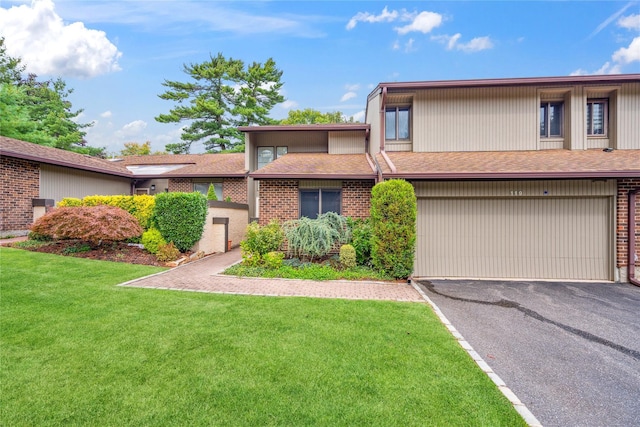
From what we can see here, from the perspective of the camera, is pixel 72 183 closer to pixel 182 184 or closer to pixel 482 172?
pixel 182 184

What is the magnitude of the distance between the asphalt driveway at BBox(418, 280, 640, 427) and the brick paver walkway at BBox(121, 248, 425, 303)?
0.96 metres

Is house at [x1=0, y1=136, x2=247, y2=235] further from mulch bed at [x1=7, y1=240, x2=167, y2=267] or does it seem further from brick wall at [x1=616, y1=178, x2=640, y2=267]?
brick wall at [x1=616, y1=178, x2=640, y2=267]

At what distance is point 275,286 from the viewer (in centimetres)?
633

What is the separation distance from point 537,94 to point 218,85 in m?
25.1

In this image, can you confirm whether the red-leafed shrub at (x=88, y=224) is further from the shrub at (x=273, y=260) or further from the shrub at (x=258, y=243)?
the shrub at (x=273, y=260)

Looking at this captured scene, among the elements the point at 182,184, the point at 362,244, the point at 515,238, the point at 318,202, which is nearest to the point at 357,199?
the point at 318,202

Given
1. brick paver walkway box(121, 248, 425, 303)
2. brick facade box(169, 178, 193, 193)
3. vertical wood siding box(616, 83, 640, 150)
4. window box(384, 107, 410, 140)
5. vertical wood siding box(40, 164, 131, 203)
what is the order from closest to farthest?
brick paver walkway box(121, 248, 425, 303) < vertical wood siding box(616, 83, 640, 150) < window box(384, 107, 410, 140) < vertical wood siding box(40, 164, 131, 203) < brick facade box(169, 178, 193, 193)

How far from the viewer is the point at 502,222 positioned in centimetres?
772

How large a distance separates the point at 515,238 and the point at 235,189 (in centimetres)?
1211

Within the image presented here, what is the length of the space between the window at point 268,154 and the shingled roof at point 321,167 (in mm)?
1751

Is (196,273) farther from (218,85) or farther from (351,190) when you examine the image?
(218,85)

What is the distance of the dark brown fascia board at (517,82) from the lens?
28.7 ft

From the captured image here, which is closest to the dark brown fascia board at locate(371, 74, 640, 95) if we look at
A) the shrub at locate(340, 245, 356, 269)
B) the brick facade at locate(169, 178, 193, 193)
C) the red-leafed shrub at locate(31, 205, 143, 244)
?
the shrub at locate(340, 245, 356, 269)

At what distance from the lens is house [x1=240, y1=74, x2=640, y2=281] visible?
24.4 ft
